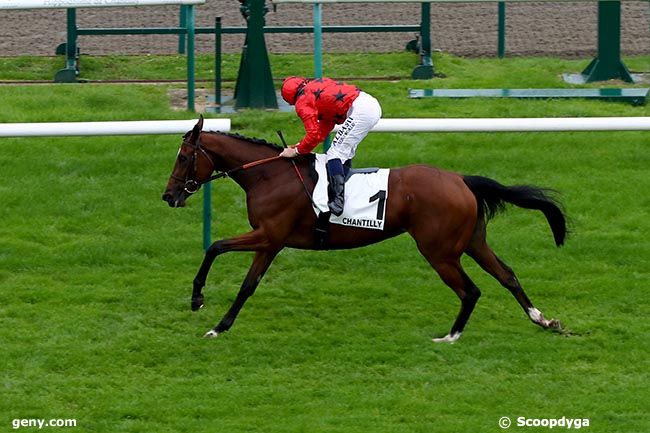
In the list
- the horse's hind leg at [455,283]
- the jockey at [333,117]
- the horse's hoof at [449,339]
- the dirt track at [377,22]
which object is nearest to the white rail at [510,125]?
the jockey at [333,117]

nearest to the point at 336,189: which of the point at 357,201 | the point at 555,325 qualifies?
the point at 357,201

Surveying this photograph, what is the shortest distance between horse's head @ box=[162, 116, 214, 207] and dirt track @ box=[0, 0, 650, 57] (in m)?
5.99

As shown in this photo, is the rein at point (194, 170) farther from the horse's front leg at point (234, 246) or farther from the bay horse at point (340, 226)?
the horse's front leg at point (234, 246)

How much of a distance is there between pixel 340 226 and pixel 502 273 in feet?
3.34

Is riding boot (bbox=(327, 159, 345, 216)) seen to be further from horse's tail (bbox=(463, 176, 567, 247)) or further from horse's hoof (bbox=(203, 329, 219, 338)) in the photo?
horse's hoof (bbox=(203, 329, 219, 338))

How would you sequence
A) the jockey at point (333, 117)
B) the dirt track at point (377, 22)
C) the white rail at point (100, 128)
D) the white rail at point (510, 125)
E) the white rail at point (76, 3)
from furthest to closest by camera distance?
1. the dirt track at point (377, 22)
2. the white rail at point (76, 3)
3. the white rail at point (510, 125)
4. the white rail at point (100, 128)
5. the jockey at point (333, 117)

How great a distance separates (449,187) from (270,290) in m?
1.47

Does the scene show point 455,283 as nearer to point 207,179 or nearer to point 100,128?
point 207,179

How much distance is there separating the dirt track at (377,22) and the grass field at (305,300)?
242 centimetres

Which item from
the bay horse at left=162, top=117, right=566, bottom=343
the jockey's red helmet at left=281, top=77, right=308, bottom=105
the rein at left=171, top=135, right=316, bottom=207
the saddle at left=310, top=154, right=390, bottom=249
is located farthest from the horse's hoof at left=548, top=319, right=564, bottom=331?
the jockey's red helmet at left=281, top=77, right=308, bottom=105

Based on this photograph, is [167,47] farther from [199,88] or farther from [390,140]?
[390,140]

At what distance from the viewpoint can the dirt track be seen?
14.6m

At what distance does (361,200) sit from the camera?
8.46 meters

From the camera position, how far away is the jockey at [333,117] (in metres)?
8.42
